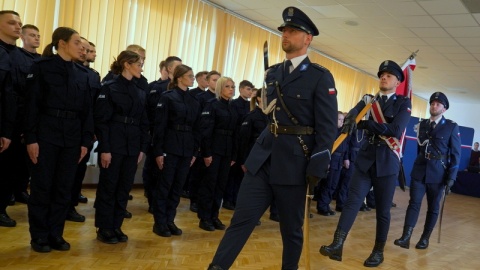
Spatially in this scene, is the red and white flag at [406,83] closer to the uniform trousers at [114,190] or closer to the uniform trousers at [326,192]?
the uniform trousers at [326,192]

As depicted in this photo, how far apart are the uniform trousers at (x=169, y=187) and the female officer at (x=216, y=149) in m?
0.45

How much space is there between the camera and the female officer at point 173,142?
3.67 m

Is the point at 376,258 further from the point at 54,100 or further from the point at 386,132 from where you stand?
the point at 54,100

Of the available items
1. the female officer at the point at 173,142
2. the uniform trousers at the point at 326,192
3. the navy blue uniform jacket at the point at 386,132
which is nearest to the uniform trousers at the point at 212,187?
the female officer at the point at 173,142

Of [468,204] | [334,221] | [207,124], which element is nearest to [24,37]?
[207,124]

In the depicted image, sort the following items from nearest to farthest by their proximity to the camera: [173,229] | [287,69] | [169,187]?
[287,69]
[169,187]
[173,229]

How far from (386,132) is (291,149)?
153 centimetres

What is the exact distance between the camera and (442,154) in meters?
4.61

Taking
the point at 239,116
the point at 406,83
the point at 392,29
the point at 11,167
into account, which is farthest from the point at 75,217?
the point at 392,29

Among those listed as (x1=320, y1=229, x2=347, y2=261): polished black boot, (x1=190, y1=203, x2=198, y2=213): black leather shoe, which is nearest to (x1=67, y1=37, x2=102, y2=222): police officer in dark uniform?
(x1=190, y1=203, x2=198, y2=213): black leather shoe

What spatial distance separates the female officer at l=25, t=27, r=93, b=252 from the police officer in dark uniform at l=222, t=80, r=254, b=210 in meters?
2.05

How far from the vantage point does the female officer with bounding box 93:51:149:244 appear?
3.23m

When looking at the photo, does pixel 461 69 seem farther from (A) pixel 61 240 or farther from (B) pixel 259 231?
(A) pixel 61 240

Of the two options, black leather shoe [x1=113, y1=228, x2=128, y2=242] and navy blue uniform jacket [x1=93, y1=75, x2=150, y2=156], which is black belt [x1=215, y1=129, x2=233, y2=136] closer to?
navy blue uniform jacket [x1=93, y1=75, x2=150, y2=156]
